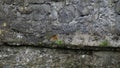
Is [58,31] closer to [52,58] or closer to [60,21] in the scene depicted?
[60,21]

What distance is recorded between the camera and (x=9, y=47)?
2963 millimetres

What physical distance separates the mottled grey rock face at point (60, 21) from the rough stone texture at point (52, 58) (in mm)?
121

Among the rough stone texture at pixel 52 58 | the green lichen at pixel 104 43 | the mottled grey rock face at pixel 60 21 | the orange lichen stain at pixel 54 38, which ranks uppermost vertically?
the mottled grey rock face at pixel 60 21

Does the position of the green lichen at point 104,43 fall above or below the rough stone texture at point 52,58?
above

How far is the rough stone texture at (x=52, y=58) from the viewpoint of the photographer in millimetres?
2953

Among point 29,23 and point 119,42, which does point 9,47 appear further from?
point 119,42

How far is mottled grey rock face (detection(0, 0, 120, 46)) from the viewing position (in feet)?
9.50

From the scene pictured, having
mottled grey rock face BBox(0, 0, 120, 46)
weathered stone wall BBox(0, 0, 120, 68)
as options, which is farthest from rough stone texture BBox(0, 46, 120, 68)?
mottled grey rock face BBox(0, 0, 120, 46)

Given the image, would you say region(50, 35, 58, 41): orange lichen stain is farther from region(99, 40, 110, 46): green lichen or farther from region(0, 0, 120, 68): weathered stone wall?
region(99, 40, 110, 46): green lichen

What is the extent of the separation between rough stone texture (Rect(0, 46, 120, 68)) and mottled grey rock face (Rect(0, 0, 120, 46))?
4.8 inches

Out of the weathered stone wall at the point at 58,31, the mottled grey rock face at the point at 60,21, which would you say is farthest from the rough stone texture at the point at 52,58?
the mottled grey rock face at the point at 60,21

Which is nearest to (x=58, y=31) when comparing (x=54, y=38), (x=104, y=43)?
(x=54, y=38)

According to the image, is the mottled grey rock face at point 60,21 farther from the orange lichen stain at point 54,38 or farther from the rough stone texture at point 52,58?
the rough stone texture at point 52,58

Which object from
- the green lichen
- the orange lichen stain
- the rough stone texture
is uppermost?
the orange lichen stain
